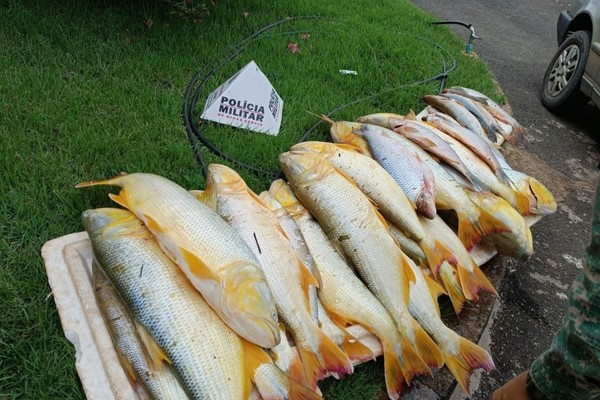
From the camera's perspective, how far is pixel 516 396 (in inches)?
90.9

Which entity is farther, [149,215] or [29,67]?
[29,67]

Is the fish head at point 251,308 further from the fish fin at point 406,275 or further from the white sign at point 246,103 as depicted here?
the white sign at point 246,103

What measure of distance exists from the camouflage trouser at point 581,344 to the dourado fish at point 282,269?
32.2 inches

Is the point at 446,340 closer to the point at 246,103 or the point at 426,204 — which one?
the point at 426,204

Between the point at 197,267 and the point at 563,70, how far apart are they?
5.85 m

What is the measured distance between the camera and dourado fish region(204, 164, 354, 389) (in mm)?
2242

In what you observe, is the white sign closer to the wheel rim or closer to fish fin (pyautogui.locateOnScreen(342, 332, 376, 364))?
fish fin (pyautogui.locateOnScreen(342, 332, 376, 364))

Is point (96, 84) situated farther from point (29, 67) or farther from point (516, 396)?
point (516, 396)

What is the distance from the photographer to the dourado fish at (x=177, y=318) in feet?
6.43

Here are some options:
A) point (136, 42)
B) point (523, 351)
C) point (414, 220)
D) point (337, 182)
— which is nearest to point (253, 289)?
point (337, 182)

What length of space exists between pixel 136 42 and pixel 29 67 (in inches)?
37.7

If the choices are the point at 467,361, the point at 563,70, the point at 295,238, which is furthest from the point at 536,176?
the point at 295,238

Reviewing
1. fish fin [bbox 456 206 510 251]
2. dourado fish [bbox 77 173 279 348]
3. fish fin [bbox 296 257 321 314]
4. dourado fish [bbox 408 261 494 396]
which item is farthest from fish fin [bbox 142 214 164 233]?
fish fin [bbox 456 206 510 251]

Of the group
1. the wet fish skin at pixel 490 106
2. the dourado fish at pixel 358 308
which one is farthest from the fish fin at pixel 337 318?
the wet fish skin at pixel 490 106
